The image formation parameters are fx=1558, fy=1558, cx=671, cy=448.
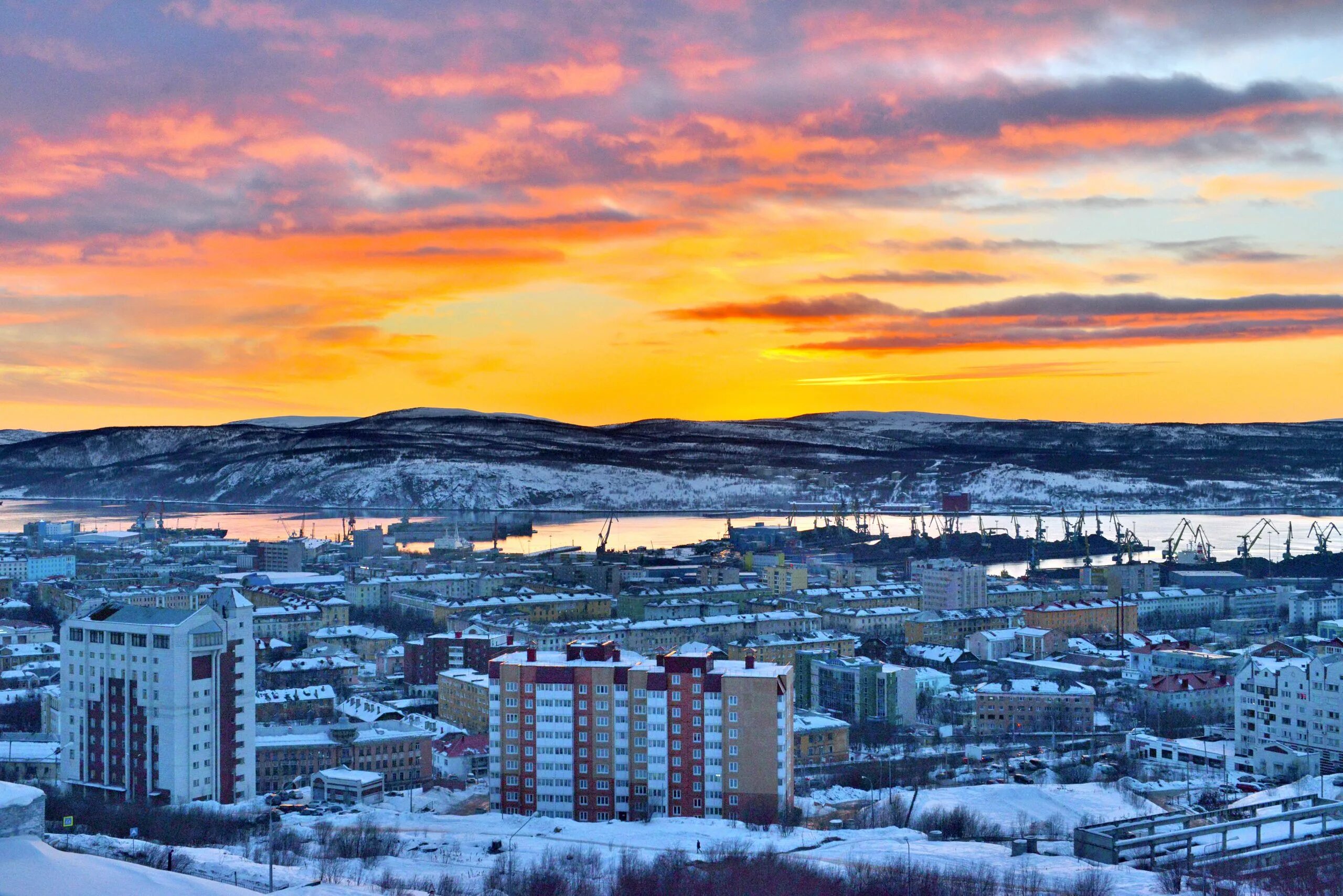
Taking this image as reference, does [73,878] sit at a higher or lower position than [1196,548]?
higher

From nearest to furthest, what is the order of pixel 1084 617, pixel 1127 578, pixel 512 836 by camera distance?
pixel 512 836 → pixel 1084 617 → pixel 1127 578

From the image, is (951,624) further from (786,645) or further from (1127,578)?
(1127,578)

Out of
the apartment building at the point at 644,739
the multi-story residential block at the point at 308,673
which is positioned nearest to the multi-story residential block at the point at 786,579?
the multi-story residential block at the point at 308,673

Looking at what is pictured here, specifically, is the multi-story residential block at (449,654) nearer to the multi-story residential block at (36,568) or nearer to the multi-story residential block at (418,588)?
the multi-story residential block at (418,588)

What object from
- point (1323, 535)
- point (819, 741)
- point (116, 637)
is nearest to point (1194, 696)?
point (819, 741)

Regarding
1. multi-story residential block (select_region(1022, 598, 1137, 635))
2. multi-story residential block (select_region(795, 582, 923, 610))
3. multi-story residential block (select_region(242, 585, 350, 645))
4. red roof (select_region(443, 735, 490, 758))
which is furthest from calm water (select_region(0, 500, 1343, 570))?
red roof (select_region(443, 735, 490, 758))
